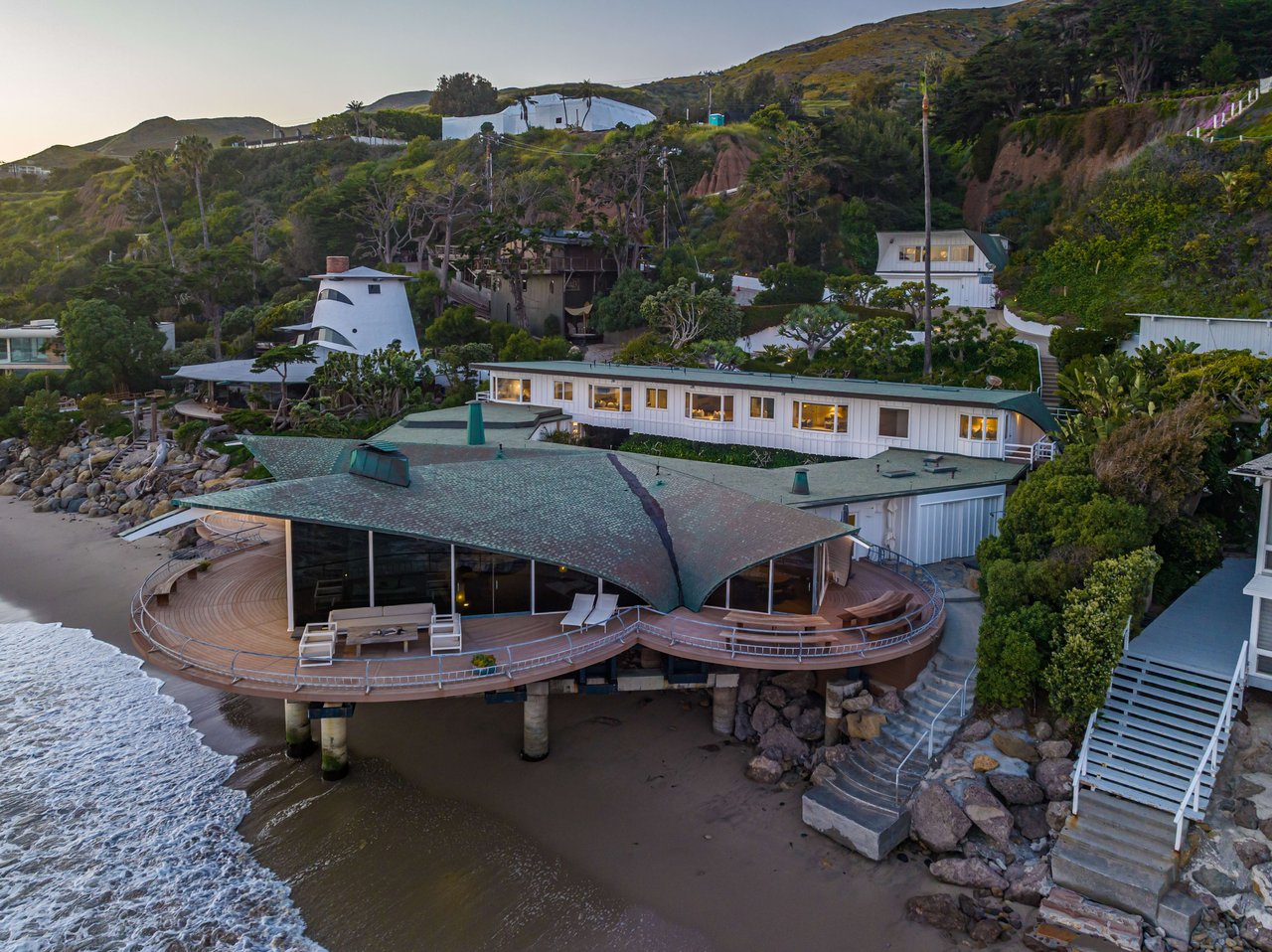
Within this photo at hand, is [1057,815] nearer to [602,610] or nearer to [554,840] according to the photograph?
[554,840]

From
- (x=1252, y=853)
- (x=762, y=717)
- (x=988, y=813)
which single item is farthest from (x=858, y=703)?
(x=1252, y=853)

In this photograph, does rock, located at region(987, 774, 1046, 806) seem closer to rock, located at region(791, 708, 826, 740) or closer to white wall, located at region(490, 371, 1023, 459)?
rock, located at region(791, 708, 826, 740)

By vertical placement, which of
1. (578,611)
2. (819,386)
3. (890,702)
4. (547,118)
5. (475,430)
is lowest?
(890,702)

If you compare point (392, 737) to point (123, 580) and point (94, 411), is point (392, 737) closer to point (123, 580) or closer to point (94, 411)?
point (123, 580)

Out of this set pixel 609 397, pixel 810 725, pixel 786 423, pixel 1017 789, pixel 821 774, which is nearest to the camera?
pixel 1017 789

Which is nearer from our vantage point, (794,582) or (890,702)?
(890,702)

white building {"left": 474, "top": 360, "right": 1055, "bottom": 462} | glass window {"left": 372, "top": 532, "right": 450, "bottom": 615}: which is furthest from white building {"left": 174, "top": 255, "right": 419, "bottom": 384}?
glass window {"left": 372, "top": 532, "right": 450, "bottom": 615}
